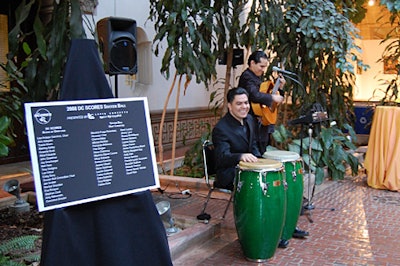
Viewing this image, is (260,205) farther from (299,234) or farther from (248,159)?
(299,234)

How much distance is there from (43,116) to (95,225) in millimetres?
631

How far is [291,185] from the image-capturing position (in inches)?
168

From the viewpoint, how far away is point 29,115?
218 centimetres

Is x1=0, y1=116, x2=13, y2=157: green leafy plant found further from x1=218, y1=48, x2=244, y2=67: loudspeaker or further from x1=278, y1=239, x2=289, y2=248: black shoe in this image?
x1=218, y1=48, x2=244, y2=67: loudspeaker

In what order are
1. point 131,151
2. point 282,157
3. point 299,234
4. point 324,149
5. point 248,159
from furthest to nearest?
point 324,149
point 299,234
point 282,157
point 248,159
point 131,151

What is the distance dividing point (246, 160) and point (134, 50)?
1.49 meters

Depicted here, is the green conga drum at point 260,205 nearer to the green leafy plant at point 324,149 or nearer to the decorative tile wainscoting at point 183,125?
the green leafy plant at point 324,149

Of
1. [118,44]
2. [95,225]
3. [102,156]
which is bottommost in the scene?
[95,225]

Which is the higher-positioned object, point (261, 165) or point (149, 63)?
point (149, 63)

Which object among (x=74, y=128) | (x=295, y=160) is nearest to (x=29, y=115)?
(x=74, y=128)

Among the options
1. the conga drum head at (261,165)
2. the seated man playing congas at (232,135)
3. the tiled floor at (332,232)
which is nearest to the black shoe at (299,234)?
the tiled floor at (332,232)

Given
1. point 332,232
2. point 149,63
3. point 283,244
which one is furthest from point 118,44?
point 149,63

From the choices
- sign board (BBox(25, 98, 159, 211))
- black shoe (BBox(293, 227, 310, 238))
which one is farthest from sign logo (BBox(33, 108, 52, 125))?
black shoe (BBox(293, 227, 310, 238))

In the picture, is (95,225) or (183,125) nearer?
(95,225)
